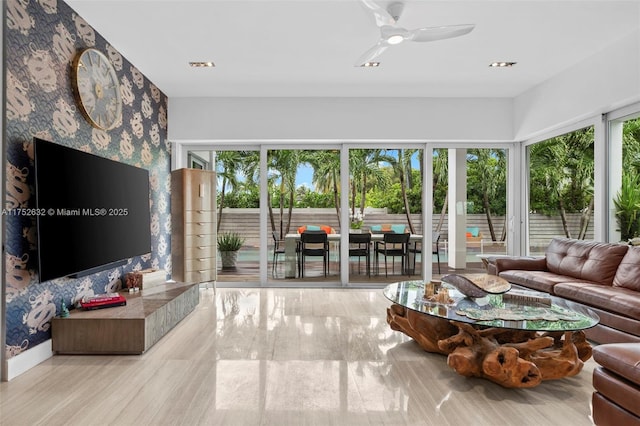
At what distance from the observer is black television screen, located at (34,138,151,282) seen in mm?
2582

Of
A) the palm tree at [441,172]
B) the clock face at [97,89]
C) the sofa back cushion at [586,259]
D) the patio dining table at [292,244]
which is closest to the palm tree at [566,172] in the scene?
the sofa back cushion at [586,259]

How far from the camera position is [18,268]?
250 centimetres

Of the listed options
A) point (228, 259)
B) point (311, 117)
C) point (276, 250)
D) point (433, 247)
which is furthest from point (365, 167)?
point (228, 259)

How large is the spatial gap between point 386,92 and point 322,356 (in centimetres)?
360

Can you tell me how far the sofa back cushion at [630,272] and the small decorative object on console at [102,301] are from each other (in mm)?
4262

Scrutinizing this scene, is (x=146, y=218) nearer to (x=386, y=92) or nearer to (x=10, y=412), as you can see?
(x=10, y=412)

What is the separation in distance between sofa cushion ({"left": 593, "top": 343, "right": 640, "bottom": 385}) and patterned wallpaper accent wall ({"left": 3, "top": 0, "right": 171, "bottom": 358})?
11.2 ft

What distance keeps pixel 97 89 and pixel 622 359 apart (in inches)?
165

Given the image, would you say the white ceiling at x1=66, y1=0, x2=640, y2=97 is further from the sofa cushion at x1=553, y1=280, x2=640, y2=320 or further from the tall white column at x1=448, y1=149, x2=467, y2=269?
the sofa cushion at x1=553, y1=280, x2=640, y2=320

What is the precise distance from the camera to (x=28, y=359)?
2.60m

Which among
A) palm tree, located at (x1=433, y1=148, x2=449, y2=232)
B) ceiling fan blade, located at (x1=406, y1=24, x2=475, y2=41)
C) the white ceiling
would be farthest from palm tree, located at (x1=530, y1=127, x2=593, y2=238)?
ceiling fan blade, located at (x1=406, y1=24, x2=475, y2=41)

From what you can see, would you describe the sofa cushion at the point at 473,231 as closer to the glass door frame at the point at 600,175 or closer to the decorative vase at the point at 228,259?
the glass door frame at the point at 600,175

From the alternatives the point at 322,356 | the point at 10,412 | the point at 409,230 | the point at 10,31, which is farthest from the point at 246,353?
the point at 409,230

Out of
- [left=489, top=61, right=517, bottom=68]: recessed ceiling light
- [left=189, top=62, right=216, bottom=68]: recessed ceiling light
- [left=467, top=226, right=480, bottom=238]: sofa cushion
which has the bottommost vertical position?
[left=467, top=226, right=480, bottom=238]: sofa cushion
